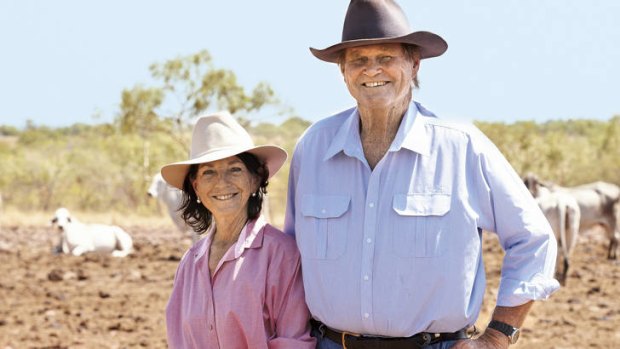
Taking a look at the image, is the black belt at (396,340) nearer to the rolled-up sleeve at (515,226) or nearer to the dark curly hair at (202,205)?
the rolled-up sleeve at (515,226)

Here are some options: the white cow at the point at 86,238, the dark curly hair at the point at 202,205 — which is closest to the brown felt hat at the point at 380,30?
the dark curly hair at the point at 202,205

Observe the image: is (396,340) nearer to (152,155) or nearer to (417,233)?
(417,233)

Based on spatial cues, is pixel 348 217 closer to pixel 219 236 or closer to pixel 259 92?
pixel 219 236

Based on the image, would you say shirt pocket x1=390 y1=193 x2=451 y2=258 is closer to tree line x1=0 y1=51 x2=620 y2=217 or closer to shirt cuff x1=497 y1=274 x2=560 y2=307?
shirt cuff x1=497 y1=274 x2=560 y2=307

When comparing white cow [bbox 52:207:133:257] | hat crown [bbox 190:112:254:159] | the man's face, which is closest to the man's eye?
the man's face

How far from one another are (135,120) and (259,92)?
3.51m

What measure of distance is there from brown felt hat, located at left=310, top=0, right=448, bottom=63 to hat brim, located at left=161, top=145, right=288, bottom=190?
0.45m

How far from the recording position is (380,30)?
3.40 metres

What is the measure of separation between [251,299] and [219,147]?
583 mm

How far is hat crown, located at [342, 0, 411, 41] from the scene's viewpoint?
3.41 m

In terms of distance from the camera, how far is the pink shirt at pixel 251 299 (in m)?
3.48

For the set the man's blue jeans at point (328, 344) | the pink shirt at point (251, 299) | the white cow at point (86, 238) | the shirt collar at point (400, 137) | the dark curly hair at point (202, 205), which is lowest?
the white cow at point (86, 238)

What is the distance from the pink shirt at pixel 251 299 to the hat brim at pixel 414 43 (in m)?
0.67

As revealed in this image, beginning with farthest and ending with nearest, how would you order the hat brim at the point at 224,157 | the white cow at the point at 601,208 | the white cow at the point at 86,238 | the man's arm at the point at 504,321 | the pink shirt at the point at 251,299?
the white cow at the point at 601,208 → the white cow at the point at 86,238 → the hat brim at the point at 224,157 → the pink shirt at the point at 251,299 → the man's arm at the point at 504,321
